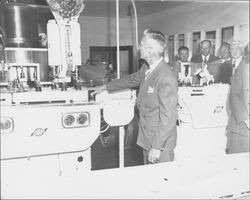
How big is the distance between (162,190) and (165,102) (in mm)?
654

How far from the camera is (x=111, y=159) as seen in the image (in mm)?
2939

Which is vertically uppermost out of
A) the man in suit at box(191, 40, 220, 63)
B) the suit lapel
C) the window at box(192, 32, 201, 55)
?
the window at box(192, 32, 201, 55)

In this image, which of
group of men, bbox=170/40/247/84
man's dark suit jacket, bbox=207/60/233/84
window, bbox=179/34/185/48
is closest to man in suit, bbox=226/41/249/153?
group of men, bbox=170/40/247/84

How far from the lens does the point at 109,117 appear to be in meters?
1.96

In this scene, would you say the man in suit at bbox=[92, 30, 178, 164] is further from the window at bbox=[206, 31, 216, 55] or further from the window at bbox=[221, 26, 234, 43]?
the window at bbox=[206, 31, 216, 55]

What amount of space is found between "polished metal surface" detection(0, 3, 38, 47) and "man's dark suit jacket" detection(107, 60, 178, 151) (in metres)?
0.94

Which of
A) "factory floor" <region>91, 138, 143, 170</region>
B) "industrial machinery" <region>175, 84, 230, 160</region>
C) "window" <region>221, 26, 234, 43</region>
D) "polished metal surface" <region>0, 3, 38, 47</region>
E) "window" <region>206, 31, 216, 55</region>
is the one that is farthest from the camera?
"window" <region>206, 31, 216, 55</region>

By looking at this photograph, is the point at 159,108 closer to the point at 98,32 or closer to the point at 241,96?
the point at 241,96

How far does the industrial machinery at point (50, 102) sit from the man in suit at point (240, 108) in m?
0.69

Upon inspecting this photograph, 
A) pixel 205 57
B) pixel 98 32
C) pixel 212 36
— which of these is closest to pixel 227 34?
pixel 212 36

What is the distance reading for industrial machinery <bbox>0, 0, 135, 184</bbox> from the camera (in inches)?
61.5

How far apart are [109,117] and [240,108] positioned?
855 millimetres

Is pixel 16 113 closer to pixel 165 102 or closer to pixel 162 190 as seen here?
pixel 165 102

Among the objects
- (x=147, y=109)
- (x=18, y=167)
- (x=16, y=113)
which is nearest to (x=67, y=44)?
(x=16, y=113)
